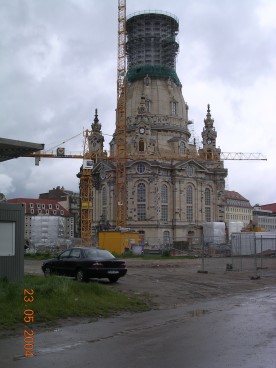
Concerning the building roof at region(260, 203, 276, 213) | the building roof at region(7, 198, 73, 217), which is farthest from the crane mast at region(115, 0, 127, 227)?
the building roof at region(260, 203, 276, 213)

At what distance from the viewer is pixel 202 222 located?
9519cm

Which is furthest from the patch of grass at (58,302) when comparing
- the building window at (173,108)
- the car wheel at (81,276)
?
the building window at (173,108)

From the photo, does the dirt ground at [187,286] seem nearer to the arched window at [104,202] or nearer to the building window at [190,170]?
the arched window at [104,202]

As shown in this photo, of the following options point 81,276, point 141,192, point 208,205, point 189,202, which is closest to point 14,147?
point 81,276

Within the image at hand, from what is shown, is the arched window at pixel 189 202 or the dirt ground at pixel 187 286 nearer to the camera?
the dirt ground at pixel 187 286

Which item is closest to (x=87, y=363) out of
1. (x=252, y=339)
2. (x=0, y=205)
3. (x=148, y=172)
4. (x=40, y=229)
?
(x=252, y=339)

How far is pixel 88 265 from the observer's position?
67.6 feet

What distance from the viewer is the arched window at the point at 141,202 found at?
90.6m

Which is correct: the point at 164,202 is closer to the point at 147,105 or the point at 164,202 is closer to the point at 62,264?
the point at 147,105

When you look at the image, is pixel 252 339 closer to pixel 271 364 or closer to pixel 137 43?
pixel 271 364

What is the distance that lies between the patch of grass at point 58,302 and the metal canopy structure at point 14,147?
4.09m

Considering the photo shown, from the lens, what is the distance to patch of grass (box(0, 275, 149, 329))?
1250cm

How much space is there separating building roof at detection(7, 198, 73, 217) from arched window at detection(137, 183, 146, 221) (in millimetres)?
47239

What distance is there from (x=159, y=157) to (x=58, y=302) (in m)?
80.4
